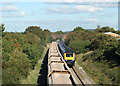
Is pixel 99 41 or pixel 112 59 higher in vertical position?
pixel 99 41

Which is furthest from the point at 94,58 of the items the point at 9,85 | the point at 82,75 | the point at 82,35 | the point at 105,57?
the point at 82,35

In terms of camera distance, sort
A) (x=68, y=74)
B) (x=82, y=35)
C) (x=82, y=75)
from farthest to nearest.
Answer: (x=82, y=35) < (x=82, y=75) < (x=68, y=74)

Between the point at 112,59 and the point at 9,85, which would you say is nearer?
the point at 9,85

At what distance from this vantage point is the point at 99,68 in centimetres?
2283

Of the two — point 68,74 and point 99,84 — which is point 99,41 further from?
point 68,74

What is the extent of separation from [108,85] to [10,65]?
10183mm

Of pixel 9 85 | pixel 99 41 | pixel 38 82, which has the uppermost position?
pixel 99 41

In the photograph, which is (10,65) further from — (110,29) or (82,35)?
(110,29)

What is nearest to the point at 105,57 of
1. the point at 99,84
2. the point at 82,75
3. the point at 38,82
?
the point at 82,75

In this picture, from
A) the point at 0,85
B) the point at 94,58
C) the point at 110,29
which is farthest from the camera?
the point at 110,29

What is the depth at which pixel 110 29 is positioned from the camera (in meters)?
64.8

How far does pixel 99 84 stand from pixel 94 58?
10958 millimetres

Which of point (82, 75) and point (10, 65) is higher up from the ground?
point (10, 65)

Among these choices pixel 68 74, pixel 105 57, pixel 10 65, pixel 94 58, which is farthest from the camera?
pixel 94 58
